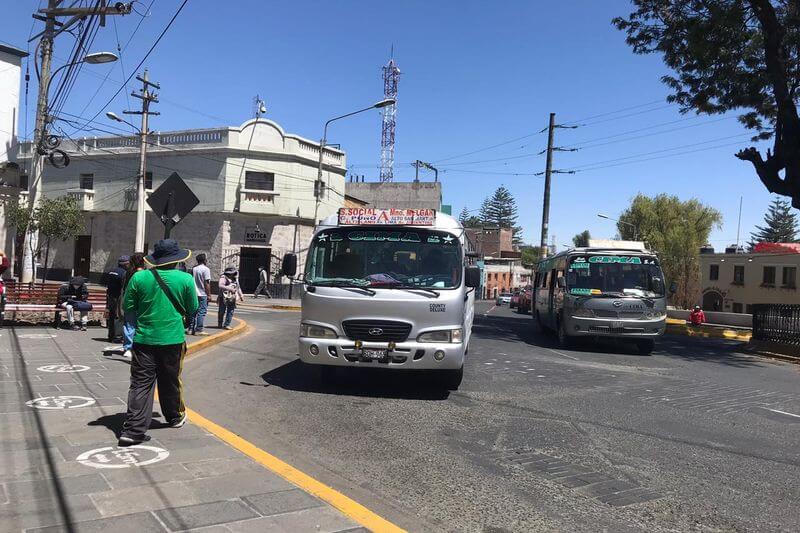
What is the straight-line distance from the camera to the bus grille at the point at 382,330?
7309mm

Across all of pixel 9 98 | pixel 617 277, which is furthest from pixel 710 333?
pixel 9 98

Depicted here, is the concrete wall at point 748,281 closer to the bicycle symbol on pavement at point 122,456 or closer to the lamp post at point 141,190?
the lamp post at point 141,190

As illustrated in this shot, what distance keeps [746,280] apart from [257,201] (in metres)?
37.1

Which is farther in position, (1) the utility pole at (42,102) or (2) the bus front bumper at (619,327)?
(1) the utility pole at (42,102)

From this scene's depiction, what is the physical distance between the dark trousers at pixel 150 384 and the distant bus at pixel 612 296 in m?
10.4

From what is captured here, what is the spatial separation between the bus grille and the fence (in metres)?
12.9

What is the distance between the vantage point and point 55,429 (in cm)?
531

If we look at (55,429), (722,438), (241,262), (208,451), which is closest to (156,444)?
(208,451)

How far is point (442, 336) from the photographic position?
738cm

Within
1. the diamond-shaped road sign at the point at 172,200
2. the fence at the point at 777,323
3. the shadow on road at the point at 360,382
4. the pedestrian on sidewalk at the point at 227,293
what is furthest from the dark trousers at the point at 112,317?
the fence at the point at 777,323

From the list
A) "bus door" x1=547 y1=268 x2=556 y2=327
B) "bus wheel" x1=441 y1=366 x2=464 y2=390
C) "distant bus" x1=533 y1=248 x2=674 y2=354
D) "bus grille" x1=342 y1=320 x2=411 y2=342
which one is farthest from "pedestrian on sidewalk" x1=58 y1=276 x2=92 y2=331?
"bus door" x1=547 y1=268 x2=556 y2=327

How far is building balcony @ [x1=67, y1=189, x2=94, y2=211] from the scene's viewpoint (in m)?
32.9

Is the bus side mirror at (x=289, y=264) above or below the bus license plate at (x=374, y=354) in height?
above

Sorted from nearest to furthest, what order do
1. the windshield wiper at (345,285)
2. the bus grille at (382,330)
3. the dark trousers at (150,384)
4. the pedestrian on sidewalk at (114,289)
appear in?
the dark trousers at (150,384) < the bus grille at (382,330) < the windshield wiper at (345,285) < the pedestrian on sidewalk at (114,289)
